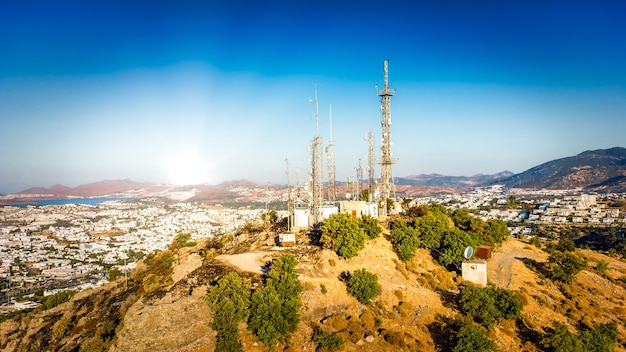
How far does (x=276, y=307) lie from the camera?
23.5 metres

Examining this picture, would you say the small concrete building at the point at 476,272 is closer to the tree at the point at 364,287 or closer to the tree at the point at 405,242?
the tree at the point at 405,242

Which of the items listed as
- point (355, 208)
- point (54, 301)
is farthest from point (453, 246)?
point (54, 301)

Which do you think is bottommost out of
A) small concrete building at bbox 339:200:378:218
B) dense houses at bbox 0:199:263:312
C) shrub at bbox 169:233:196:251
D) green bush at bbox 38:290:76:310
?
dense houses at bbox 0:199:263:312

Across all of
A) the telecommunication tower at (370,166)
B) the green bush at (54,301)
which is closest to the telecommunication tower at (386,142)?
the telecommunication tower at (370,166)

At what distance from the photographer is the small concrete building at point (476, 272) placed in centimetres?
3342

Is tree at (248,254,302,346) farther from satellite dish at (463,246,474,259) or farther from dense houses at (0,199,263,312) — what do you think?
dense houses at (0,199,263,312)

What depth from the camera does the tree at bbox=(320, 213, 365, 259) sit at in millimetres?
31391

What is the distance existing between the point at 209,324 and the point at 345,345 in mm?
8240

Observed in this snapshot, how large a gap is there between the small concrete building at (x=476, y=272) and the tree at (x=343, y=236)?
973 centimetres

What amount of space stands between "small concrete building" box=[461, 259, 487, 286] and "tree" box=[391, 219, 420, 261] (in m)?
4.51

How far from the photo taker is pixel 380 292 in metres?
27.7

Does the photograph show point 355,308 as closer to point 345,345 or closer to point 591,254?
point 345,345

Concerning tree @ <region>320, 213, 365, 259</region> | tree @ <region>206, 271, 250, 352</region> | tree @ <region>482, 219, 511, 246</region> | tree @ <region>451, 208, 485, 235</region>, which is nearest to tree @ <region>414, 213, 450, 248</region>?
tree @ <region>451, 208, 485, 235</region>

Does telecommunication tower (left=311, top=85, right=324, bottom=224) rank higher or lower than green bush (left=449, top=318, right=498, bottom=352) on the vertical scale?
higher
